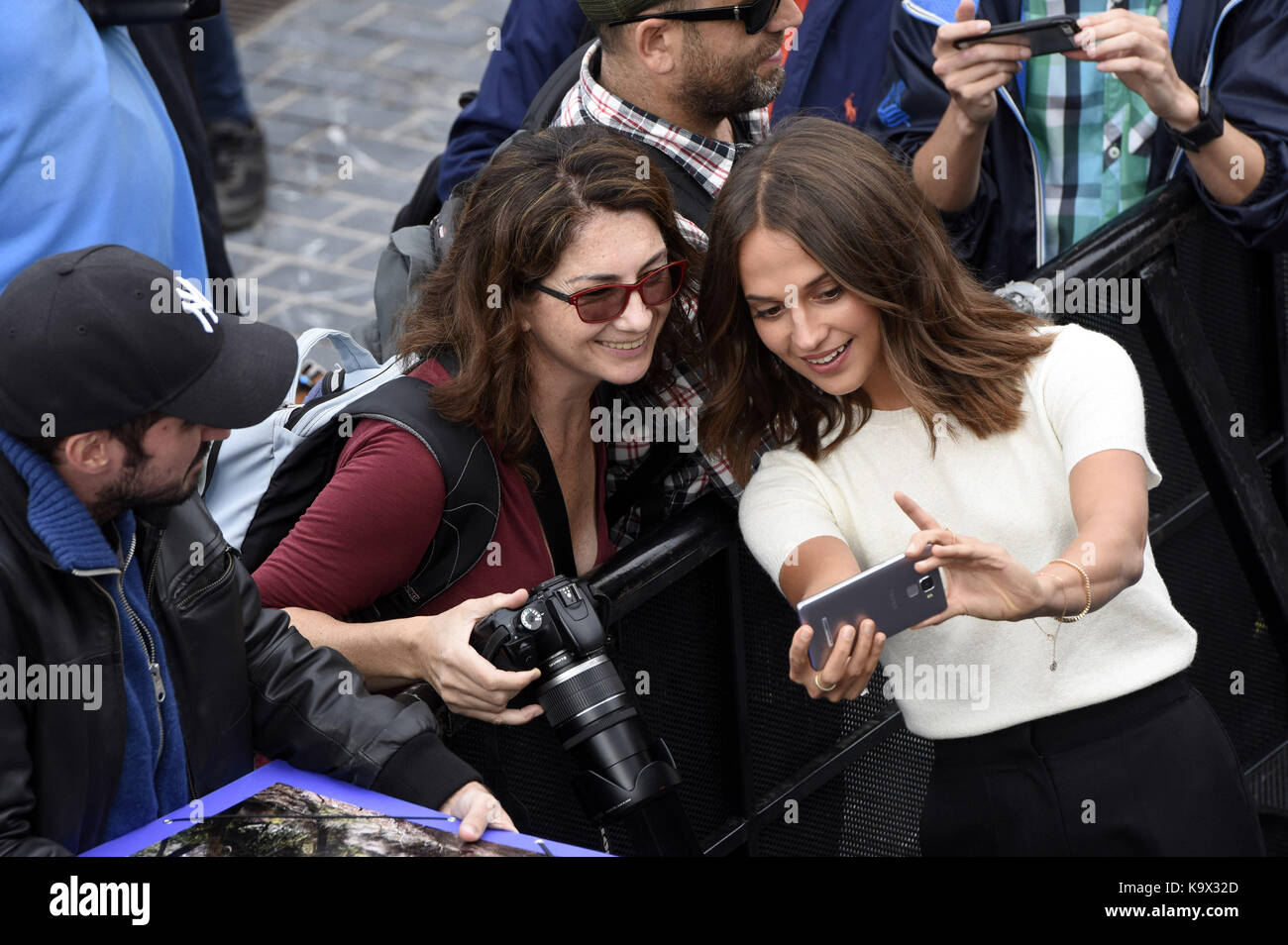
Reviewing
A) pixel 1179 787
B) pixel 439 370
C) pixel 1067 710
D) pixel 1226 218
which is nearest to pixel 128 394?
pixel 439 370

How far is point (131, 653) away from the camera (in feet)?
9.02

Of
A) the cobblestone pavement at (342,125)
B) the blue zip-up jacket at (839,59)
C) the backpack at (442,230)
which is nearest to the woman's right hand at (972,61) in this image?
the backpack at (442,230)

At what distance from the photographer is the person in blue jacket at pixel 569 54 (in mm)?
4867

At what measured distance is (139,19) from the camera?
3959 mm

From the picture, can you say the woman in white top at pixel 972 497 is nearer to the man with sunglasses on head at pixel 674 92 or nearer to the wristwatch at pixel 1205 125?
the man with sunglasses on head at pixel 674 92

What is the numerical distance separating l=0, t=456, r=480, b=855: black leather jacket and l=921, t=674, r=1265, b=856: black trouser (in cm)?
102

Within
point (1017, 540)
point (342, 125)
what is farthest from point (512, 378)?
point (342, 125)

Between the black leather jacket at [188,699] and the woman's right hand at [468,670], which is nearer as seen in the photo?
the black leather jacket at [188,699]

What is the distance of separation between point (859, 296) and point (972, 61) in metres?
1.10

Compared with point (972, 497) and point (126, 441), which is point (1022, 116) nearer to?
point (972, 497)

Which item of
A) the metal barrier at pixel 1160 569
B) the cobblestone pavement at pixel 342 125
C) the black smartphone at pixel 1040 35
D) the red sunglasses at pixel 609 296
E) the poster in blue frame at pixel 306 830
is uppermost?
the black smartphone at pixel 1040 35

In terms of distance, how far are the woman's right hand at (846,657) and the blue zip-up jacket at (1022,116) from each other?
1.81m
